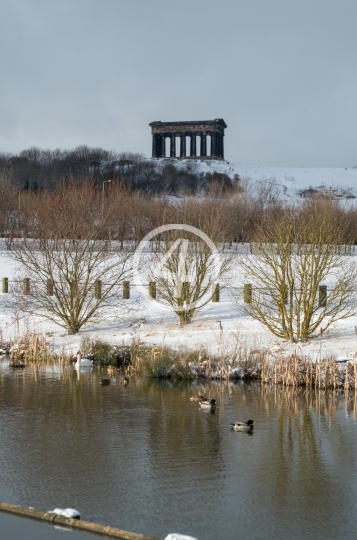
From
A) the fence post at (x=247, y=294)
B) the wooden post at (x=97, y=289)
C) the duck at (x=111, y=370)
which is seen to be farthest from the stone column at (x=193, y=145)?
the duck at (x=111, y=370)

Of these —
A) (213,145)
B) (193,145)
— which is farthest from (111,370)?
(193,145)

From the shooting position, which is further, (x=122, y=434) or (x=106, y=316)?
(x=106, y=316)

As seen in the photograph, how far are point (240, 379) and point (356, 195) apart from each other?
95436mm

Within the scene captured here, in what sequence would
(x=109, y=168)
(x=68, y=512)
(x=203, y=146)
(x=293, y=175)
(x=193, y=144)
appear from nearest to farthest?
(x=68, y=512) < (x=109, y=168) < (x=293, y=175) < (x=193, y=144) < (x=203, y=146)

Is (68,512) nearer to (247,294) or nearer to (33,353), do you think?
(33,353)

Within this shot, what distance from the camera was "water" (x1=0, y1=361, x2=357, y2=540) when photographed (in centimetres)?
1016

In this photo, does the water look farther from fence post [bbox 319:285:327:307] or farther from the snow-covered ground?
the snow-covered ground

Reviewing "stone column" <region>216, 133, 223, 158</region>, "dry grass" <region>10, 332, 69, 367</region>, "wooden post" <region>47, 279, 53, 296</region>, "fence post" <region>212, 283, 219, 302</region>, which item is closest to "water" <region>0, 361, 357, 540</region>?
"dry grass" <region>10, 332, 69, 367</region>

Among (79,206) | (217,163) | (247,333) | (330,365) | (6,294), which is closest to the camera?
(330,365)

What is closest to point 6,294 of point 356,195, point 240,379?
point 240,379

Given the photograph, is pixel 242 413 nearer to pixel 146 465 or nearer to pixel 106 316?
pixel 146 465

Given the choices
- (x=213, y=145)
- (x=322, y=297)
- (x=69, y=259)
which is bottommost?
(x=322, y=297)

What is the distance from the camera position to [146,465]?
41.1 ft

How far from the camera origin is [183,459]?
13.0 metres
